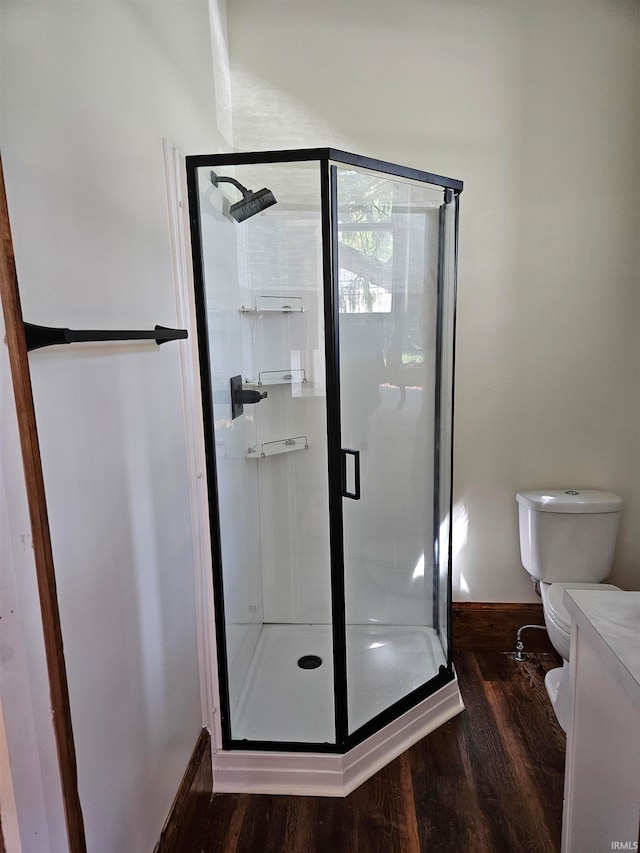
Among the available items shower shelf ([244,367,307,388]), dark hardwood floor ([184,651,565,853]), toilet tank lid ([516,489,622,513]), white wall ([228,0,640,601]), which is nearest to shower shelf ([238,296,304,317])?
shower shelf ([244,367,307,388])

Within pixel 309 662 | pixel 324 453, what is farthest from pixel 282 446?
pixel 309 662

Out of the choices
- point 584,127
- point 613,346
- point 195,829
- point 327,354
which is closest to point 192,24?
point 327,354

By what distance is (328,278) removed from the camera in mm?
1564

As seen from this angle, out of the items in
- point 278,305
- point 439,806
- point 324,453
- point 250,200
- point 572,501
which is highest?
point 250,200

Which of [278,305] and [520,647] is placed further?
[520,647]

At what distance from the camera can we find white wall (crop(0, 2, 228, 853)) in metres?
0.87

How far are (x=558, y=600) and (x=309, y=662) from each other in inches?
41.8

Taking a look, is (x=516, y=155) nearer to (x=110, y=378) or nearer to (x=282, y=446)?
(x=282, y=446)

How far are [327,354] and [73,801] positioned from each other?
125cm

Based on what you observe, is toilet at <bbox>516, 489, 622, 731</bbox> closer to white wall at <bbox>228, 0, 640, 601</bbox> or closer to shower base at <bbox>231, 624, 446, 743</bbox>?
white wall at <bbox>228, 0, 640, 601</bbox>

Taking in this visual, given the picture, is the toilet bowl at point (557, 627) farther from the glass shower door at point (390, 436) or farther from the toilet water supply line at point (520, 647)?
the glass shower door at point (390, 436)

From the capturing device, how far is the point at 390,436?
2.21 m

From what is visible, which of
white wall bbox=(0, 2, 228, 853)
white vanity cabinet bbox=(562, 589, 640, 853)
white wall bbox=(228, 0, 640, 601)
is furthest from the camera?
white wall bbox=(228, 0, 640, 601)

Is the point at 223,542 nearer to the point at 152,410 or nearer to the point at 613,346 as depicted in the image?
the point at 152,410
